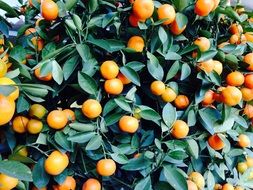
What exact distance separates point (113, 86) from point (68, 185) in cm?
27

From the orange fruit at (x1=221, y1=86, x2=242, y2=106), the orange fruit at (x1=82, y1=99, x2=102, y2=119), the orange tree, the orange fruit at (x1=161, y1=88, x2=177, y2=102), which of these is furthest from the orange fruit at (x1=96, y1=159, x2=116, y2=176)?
the orange fruit at (x1=221, y1=86, x2=242, y2=106)

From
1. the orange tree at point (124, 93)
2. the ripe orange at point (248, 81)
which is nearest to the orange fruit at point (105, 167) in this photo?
the orange tree at point (124, 93)

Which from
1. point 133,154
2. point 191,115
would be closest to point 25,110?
point 133,154

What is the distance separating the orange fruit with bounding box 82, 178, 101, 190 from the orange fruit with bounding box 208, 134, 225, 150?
0.34m

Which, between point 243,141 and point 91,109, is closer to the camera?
point 91,109

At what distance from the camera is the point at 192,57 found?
0.92 meters

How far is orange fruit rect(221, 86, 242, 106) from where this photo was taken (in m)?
0.87

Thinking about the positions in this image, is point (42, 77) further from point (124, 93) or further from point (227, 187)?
point (227, 187)

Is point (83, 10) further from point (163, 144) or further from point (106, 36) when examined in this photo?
point (163, 144)

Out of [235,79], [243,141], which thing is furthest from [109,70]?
[243,141]

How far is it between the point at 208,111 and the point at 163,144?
15cm

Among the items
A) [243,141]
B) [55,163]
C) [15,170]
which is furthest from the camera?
[243,141]

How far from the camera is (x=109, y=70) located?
827 millimetres

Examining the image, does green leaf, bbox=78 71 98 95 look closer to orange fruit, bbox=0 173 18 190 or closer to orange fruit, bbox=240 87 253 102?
orange fruit, bbox=0 173 18 190
